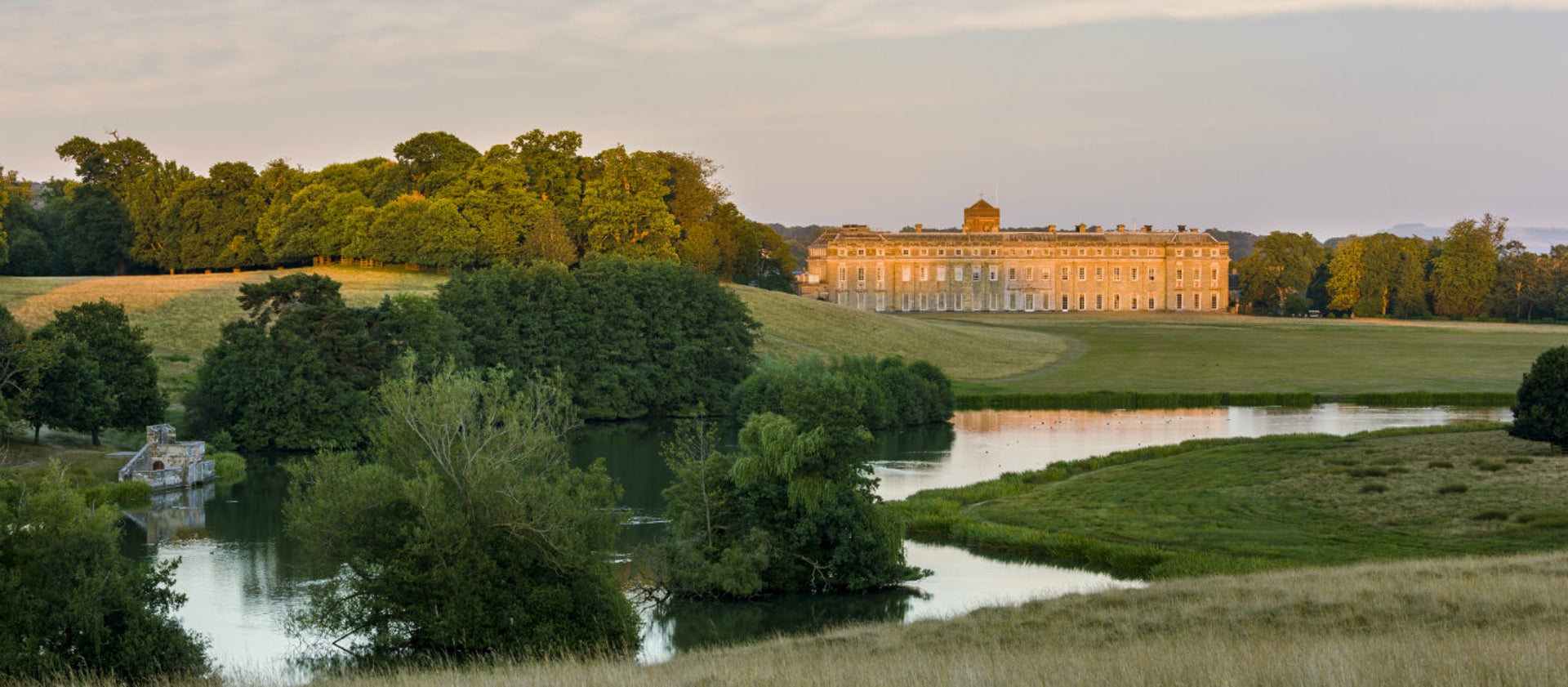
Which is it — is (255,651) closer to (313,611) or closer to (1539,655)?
(313,611)

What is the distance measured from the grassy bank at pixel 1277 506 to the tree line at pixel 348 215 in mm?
52443

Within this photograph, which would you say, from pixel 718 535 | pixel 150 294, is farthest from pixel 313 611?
pixel 150 294

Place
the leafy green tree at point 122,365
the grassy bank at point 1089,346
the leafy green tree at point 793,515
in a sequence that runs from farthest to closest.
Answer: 1. the grassy bank at point 1089,346
2. the leafy green tree at point 122,365
3. the leafy green tree at point 793,515

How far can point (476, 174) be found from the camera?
8756cm

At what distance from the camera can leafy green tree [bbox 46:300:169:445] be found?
42.8 m

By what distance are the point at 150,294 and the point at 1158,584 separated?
60794 mm

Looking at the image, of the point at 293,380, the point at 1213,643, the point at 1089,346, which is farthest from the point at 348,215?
the point at 1213,643

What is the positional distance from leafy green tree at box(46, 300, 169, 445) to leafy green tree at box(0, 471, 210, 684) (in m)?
27.0

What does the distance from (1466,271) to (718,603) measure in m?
109

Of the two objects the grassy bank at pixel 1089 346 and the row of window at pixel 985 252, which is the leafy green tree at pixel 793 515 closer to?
the grassy bank at pixel 1089 346

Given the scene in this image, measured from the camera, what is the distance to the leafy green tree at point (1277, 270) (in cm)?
12950

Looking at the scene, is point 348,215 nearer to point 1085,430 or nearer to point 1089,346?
point 1089,346

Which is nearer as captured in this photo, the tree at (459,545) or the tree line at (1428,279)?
the tree at (459,545)

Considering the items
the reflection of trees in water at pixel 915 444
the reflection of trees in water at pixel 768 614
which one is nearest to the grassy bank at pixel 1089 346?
the reflection of trees in water at pixel 915 444
